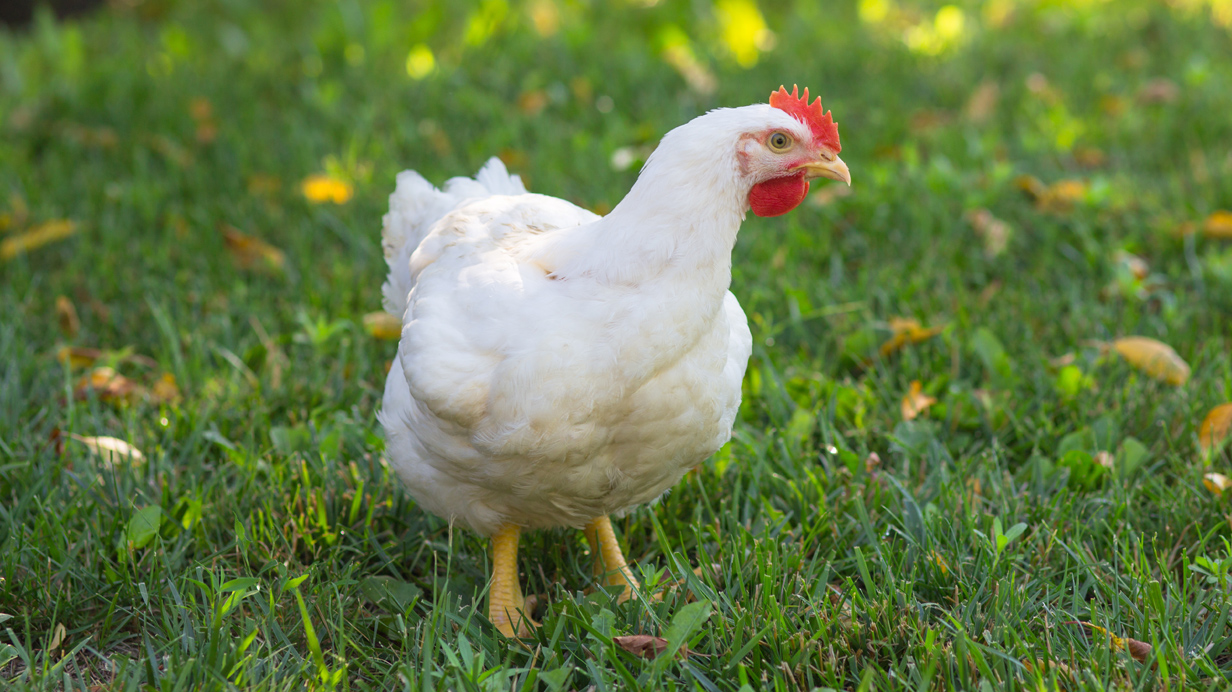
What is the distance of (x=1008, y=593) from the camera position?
208 cm

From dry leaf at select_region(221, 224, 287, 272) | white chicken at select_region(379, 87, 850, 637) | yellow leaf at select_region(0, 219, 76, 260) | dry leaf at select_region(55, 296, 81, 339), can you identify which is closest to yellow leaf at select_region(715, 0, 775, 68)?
dry leaf at select_region(221, 224, 287, 272)

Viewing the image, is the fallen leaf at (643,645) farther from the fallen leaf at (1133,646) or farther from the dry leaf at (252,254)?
the dry leaf at (252,254)

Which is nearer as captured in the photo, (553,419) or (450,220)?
(553,419)

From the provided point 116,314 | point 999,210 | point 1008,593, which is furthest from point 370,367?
point 999,210

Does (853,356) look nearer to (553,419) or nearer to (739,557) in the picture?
(739,557)

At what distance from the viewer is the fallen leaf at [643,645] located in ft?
6.55

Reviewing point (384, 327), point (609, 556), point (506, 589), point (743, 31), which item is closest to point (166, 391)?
point (384, 327)

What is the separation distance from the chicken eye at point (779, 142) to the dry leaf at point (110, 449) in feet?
5.92

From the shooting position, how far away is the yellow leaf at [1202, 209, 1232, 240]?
3.74 metres

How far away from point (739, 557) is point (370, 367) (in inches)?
58.7

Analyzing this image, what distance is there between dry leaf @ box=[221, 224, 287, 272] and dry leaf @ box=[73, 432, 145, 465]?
121cm

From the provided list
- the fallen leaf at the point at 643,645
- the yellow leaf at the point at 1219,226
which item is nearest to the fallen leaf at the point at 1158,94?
the yellow leaf at the point at 1219,226

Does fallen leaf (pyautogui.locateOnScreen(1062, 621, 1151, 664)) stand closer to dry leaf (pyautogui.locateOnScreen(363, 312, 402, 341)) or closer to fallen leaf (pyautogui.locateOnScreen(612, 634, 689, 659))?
fallen leaf (pyautogui.locateOnScreen(612, 634, 689, 659))

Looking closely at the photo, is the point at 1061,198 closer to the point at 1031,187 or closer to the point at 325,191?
the point at 1031,187
